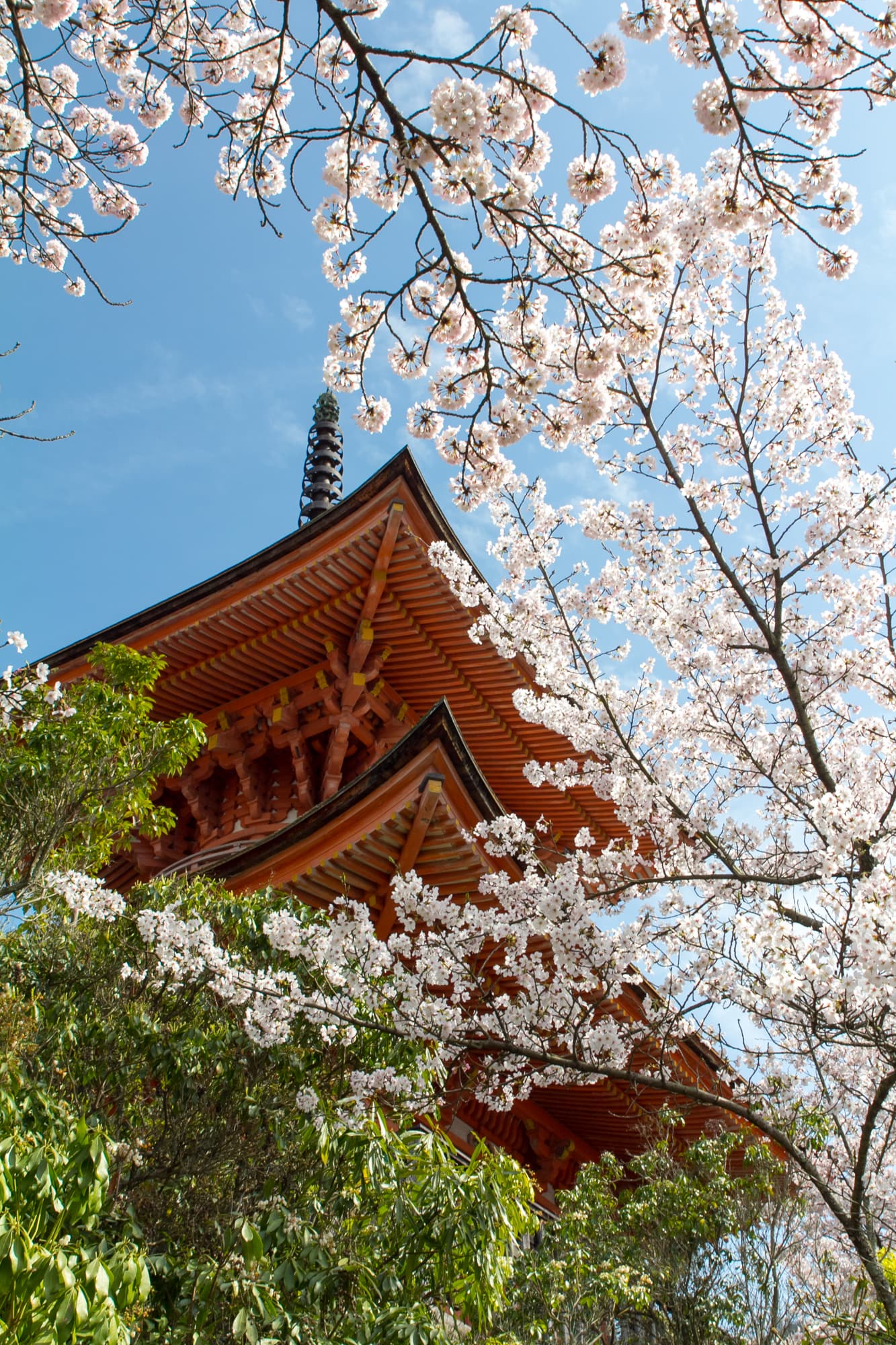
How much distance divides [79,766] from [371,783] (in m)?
1.74

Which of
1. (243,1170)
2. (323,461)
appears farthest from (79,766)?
(323,461)

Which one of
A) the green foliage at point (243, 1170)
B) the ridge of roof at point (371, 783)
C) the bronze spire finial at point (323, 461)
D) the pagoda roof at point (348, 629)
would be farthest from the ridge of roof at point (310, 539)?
the bronze spire finial at point (323, 461)

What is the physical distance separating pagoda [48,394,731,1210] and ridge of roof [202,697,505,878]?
143 centimetres

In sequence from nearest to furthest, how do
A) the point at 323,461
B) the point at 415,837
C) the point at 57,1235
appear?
the point at 57,1235, the point at 415,837, the point at 323,461

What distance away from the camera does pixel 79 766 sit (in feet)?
16.6

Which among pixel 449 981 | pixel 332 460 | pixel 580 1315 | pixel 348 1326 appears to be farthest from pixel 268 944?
pixel 332 460

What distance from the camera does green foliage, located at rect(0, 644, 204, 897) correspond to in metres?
→ 4.86

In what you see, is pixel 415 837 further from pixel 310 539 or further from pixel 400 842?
pixel 310 539

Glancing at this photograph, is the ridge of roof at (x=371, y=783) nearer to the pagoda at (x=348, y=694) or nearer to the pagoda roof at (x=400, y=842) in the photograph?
the pagoda roof at (x=400, y=842)

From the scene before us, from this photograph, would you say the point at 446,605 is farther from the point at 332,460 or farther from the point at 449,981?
the point at 332,460

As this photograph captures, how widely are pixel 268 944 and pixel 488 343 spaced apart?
3.17 metres

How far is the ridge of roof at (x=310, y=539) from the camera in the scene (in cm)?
845

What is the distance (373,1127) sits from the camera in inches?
151

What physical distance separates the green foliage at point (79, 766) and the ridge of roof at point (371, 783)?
653 millimetres
